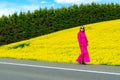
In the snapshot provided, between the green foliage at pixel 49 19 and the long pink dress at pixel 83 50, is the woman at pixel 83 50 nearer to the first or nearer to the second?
the long pink dress at pixel 83 50

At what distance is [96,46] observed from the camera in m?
29.8

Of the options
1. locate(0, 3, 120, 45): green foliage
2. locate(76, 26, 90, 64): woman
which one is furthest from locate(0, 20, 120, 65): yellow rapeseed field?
locate(0, 3, 120, 45): green foliage

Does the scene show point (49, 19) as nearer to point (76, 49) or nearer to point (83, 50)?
point (76, 49)

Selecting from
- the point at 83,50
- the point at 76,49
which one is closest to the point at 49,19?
the point at 76,49

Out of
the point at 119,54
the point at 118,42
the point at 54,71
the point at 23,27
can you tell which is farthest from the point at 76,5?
the point at 54,71

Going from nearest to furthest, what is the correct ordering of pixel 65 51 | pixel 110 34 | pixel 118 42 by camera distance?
1. pixel 65 51
2. pixel 118 42
3. pixel 110 34

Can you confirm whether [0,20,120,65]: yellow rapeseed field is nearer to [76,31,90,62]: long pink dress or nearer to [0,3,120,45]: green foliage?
[76,31,90,62]: long pink dress

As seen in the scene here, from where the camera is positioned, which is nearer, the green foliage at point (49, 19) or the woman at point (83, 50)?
the woman at point (83, 50)

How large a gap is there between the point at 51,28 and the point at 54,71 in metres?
35.9

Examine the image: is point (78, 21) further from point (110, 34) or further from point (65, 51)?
point (65, 51)

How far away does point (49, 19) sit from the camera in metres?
51.7

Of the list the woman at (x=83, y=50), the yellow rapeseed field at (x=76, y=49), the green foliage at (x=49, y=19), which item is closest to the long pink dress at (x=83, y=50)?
the woman at (x=83, y=50)

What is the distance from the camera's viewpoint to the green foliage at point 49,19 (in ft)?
162

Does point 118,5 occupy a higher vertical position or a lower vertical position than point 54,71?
higher
